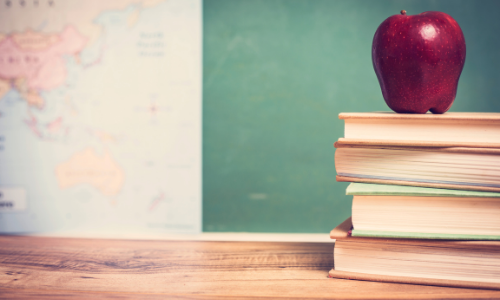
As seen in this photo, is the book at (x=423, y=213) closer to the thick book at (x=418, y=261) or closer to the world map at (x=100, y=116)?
the thick book at (x=418, y=261)

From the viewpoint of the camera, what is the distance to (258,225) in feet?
3.85

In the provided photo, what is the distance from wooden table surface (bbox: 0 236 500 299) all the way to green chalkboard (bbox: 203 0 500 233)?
434 millimetres

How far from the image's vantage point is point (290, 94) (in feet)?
3.76

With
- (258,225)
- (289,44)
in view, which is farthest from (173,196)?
(289,44)

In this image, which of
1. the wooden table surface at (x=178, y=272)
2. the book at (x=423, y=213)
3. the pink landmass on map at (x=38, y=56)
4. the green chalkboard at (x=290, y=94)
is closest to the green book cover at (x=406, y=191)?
the book at (x=423, y=213)

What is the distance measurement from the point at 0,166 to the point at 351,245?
1.12 meters

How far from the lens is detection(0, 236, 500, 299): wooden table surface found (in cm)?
51

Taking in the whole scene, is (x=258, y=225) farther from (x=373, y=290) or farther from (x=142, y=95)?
(x=373, y=290)

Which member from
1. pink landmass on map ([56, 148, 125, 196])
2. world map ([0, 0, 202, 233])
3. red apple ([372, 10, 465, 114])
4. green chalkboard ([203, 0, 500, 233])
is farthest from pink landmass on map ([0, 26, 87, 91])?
red apple ([372, 10, 465, 114])

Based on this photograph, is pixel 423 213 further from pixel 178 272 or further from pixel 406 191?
pixel 178 272

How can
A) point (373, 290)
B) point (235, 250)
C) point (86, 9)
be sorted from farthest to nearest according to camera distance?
point (86, 9) < point (235, 250) < point (373, 290)

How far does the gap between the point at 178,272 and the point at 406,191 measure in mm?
391

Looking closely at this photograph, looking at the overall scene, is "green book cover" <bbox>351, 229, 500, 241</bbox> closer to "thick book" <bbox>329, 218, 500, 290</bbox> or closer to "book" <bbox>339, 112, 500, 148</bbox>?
"thick book" <bbox>329, 218, 500, 290</bbox>

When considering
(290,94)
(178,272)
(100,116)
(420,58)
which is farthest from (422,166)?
(100,116)
